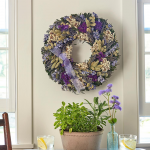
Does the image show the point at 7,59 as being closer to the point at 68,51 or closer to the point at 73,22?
the point at 68,51

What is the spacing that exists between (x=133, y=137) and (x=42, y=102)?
83 centimetres

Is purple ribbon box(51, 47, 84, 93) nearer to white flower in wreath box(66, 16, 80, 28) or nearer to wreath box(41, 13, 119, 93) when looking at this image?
wreath box(41, 13, 119, 93)

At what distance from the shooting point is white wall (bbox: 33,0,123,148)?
5.65ft

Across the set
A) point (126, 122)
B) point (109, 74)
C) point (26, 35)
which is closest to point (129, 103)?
point (126, 122)

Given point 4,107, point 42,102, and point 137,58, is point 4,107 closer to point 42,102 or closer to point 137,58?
point 42,102

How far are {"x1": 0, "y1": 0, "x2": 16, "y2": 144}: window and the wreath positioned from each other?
335 millimetres

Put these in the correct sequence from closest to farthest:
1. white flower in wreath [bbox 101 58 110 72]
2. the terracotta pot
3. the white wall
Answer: the terracotta pot, white flower in wreath [bbox 101 58 110 72], the white wall

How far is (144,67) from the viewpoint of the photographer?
5.90 ft

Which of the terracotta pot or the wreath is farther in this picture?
the wreath

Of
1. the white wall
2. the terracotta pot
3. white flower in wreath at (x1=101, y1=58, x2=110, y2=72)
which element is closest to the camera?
the terracotta pot

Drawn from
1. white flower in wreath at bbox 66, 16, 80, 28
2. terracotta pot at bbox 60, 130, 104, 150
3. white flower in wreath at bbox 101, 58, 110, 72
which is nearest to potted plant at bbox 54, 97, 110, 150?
terracotta pot at bbox 60, 130, 104, 150

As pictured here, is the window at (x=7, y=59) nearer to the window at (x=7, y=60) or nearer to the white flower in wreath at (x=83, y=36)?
the window at (x=7, y=60)


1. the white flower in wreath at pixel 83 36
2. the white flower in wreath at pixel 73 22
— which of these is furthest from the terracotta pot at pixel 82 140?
the white flower in wreath at pixel 73 22

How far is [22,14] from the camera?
67.8 inches
